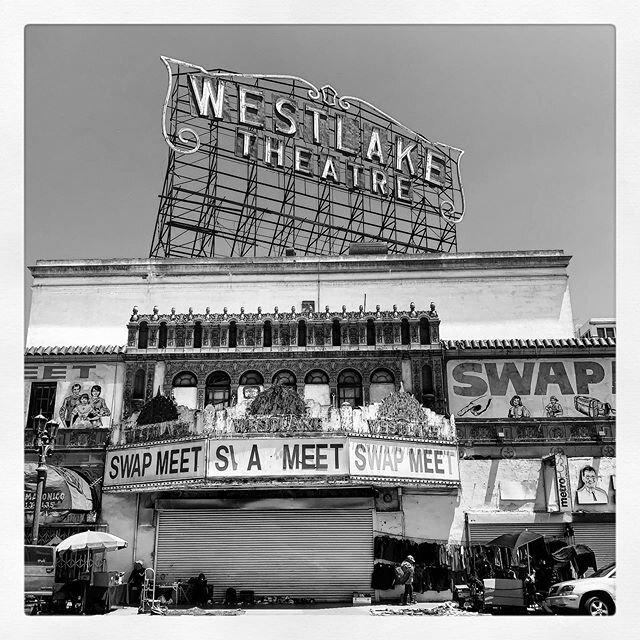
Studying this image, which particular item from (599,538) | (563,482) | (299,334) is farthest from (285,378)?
(599,538)

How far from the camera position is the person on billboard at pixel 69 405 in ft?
95.8

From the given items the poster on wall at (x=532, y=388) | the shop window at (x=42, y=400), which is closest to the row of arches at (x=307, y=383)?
the poster on wall at (x=532, y=388)

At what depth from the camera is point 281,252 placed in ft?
121

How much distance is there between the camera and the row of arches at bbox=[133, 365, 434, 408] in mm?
29297

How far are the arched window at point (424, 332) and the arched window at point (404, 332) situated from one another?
51cm

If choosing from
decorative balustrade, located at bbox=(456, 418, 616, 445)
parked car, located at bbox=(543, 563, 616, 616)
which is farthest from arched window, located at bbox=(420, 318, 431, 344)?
parked car, located at bbox=(543, 563, 616, 616)

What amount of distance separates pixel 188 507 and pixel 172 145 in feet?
49.2

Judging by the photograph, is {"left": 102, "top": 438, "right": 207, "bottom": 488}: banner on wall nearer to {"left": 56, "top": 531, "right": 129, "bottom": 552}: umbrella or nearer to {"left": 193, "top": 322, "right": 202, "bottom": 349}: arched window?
{"left": 56, "top": 531, "right": 129, "bottom": 552}: umbrella

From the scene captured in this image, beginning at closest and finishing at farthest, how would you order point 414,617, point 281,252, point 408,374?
1. point 414,617
2. point 408,374
3. point 281,252

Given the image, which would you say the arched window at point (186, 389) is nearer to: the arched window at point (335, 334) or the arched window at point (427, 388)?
the arched window at point (335, 334)

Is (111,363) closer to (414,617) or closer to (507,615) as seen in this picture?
(414,617)

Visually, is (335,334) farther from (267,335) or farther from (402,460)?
(402,460)

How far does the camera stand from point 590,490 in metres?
27.8

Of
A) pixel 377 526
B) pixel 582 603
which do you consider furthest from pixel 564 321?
pixel 582 603
